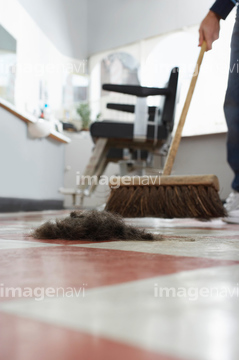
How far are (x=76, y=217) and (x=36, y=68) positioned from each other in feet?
11.6

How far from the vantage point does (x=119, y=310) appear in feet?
0.67

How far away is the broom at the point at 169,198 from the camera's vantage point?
118cm

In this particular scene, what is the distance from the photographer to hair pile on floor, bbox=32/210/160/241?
66 cm

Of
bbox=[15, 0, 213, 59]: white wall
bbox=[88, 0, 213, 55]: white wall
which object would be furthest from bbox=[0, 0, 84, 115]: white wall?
bbox=[88, 0, 213, 55]: white wall

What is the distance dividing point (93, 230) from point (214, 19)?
1243mm

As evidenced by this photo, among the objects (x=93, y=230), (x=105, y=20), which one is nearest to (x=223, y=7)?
(x=93, y=230)

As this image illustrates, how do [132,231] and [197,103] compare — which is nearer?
[132,231]

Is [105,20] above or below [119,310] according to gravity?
above

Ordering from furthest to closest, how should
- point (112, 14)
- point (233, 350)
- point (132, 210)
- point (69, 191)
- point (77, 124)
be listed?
point (112, 14), point (77, 124), point (69, 191), point (132, 210), point (233, 350)

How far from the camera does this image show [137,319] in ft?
0.62

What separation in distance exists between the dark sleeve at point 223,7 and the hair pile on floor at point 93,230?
1.18 metres

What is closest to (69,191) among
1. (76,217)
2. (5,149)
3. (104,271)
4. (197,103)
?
(5,149)

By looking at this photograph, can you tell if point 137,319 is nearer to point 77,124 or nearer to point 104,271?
point 104,271

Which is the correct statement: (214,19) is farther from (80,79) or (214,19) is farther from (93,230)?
(80,79)
